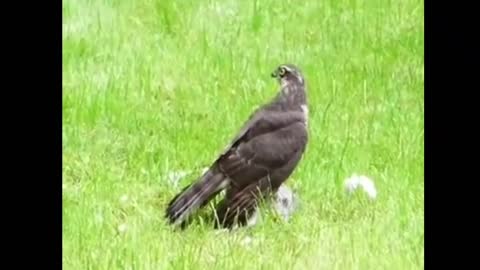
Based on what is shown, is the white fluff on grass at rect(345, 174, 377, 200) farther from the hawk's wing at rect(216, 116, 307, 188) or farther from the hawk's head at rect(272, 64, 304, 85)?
the hawk's head at rect(272, 64, 304, 85)

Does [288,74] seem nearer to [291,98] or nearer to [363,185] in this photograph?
[291,98]

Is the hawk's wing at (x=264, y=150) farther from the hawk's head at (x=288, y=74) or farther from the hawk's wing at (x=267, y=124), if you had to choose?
the hawk's head at (x=288, y=74)

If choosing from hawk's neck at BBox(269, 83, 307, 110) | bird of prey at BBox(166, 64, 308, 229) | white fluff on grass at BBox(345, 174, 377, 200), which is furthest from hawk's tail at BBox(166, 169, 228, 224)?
white fluff on grass at BBox(345, 174, 377, 200)

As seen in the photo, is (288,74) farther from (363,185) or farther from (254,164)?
(363,185)

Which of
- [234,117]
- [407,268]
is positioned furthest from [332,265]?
[234,117]

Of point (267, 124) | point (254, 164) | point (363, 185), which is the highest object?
point (267, 124)

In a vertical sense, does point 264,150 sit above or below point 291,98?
below

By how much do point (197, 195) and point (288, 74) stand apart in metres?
0.51

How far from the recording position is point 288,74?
14.7 feet

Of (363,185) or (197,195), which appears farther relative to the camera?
(363,185)

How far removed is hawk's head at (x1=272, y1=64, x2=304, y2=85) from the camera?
14.6 feet

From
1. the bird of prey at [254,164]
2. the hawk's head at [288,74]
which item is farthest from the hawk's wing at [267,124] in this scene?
the hawk's head at [288,74]

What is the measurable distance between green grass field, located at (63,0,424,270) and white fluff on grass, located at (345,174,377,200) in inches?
0.9

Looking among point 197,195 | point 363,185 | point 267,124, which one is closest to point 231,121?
point 267,124
